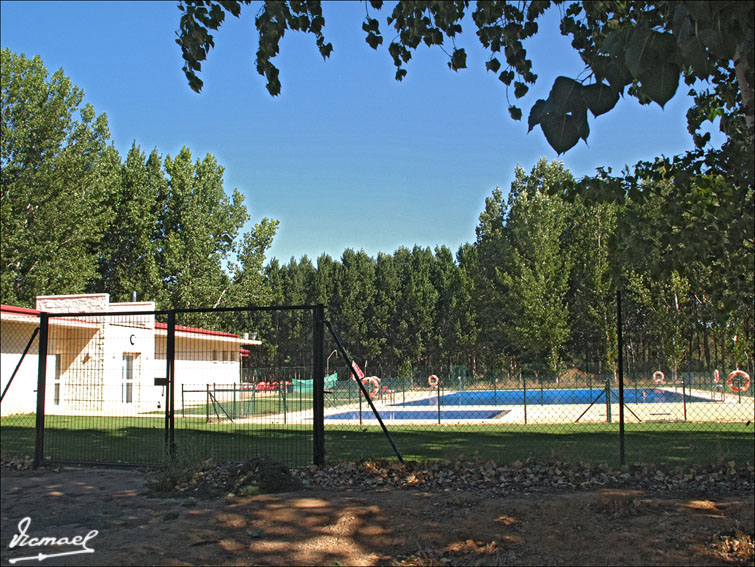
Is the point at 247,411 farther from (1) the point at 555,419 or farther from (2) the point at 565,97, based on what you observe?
(2) the point at 565,97

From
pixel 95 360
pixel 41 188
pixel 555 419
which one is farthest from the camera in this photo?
pixel 41 188

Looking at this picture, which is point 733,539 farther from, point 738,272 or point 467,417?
point 467,417

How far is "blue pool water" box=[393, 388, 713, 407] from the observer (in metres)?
18.8

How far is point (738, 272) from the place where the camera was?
609 centimetres

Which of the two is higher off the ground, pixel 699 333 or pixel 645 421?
pixel 699 333

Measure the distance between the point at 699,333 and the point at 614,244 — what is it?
31.1m

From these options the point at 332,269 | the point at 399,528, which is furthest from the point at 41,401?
the point at 332,269

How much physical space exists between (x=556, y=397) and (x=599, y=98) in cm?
1796

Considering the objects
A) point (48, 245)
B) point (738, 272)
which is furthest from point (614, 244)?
point (48, 245)

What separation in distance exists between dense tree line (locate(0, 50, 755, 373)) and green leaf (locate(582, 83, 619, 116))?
14.8 meters

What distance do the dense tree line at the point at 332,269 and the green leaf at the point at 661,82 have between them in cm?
1494

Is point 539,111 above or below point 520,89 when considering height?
below

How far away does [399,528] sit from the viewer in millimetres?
5555

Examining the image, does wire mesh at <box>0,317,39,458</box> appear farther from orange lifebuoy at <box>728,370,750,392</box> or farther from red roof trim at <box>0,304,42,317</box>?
orange lifebuoy at <box>728,370,750,392</box>
